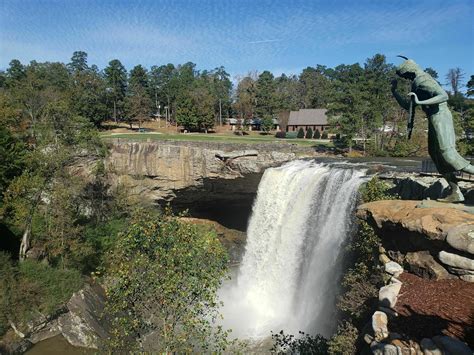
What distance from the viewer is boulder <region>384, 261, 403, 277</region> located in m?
9.50

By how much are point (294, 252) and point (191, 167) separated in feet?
37.8

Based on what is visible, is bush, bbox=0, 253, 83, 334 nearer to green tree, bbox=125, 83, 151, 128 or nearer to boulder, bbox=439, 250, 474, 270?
boulder, bbox=439, 250, 474, 270

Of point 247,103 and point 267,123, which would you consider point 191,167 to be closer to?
point 267,123

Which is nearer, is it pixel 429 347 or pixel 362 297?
pixel 429 347

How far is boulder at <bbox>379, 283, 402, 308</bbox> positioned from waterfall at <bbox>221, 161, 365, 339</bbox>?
246 inches

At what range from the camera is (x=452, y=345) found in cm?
578

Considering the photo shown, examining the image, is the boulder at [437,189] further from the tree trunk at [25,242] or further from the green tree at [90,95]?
the green tree at [90,95]

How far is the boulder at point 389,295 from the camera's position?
8.14 meters

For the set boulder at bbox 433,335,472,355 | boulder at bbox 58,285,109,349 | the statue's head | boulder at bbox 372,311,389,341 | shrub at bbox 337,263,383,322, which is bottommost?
boulder at bbox 58,285,109,349

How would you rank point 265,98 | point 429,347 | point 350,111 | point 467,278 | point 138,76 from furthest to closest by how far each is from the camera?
point 138,76, point 265,98, point 350,111, point 467,278, point 429,347

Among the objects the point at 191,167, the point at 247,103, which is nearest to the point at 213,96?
the point at 247,103

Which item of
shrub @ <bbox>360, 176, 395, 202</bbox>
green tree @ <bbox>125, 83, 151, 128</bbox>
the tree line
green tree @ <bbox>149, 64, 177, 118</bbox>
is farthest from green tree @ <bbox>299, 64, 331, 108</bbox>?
shrub @ <bbox>360, 176, 395, 202</bbox>

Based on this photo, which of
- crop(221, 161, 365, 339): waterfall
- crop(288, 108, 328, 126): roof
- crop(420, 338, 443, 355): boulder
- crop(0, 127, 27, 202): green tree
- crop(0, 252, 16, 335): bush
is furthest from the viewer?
crop(288, 108, 328, 126): roof

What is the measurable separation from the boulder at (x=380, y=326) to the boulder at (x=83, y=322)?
518 inches
